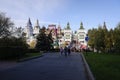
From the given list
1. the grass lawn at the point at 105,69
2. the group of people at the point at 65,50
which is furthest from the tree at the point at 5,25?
the grass lawn at the point at 105,69

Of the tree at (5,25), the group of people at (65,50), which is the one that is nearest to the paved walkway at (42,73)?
the group of people at (65,50)

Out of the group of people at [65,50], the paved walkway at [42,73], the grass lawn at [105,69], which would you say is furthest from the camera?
the group of people at [65,50]

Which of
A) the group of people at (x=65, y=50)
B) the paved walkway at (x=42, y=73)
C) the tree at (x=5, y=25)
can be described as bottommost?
the paved walkway at (x=42, y=73)

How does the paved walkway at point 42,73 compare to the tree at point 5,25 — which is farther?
the tree at point 5,25

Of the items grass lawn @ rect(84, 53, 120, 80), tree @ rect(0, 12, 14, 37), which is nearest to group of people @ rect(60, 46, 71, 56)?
tree @ rect(0, 12, 14, 37)

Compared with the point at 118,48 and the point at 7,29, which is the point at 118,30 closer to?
the point at 118,48

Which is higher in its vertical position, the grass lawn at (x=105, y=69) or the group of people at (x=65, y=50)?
the group of people at (x=65, y=50)

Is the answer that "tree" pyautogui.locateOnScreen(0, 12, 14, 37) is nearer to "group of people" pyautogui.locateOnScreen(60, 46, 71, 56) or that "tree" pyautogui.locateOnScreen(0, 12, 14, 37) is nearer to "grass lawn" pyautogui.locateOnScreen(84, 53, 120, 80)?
"group of people" pyautogui.locateOnScreen(60, 46, 71, 56)

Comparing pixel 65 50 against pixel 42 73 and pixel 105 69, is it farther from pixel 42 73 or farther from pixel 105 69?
pixel 42 73

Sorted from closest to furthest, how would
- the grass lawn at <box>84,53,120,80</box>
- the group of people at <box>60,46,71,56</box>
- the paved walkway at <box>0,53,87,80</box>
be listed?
the grass lawn at <box>84,53,120,80</box> < the paved walkway at <box>0,53,87,80</box> < the group of people at <box>60,46,71,56</box>

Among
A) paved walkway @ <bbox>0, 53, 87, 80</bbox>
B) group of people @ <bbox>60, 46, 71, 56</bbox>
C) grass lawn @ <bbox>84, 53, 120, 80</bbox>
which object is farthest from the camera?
group of people @ <bbox>60, 46, 71, 56</bbox>

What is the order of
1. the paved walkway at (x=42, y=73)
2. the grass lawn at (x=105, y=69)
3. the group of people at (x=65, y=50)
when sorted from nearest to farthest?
the grass lawn at (x=105, y=69) < the paved walkway at (x=42, y=73) < the group of people at (x=65, y=50)

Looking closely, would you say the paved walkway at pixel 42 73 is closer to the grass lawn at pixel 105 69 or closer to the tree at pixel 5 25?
the grass lawn at pixel 105 69

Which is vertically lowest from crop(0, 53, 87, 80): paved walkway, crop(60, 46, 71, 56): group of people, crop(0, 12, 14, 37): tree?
crop(0, 53, 87, 80): paved walkway
